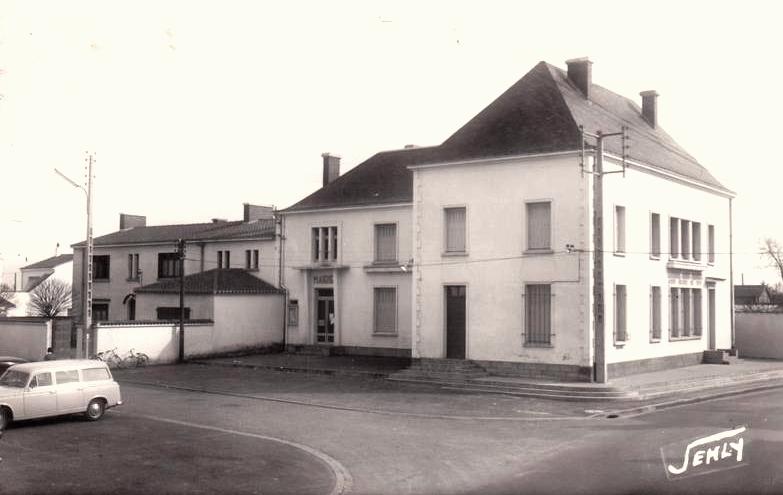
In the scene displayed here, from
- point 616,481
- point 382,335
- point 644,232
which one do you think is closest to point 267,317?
point 382,335

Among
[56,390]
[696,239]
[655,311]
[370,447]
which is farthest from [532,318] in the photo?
[56,390]

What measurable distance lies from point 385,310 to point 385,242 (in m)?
3.14

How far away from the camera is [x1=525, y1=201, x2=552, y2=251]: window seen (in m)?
26.1

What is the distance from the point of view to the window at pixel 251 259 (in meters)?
41.2

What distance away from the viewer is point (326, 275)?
37062mm

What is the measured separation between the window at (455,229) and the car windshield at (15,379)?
597 inches

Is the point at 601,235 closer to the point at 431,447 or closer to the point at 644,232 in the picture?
the point at 644,232

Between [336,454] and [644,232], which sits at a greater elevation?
[644,232]

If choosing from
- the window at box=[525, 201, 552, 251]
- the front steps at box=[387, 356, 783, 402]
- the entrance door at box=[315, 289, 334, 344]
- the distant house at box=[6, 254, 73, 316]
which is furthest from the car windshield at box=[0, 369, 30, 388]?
the distant house at box=[6, 254, 73, 316]

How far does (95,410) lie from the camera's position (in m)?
18.9

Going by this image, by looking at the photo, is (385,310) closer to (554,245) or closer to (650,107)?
(554,245)

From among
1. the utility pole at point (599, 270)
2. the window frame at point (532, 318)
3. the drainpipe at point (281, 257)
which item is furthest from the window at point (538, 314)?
the drainpipe at point (281, 257)

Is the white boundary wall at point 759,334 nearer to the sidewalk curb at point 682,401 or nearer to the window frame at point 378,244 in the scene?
the sidewalk curb at point 682,401

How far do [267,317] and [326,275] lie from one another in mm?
3891
